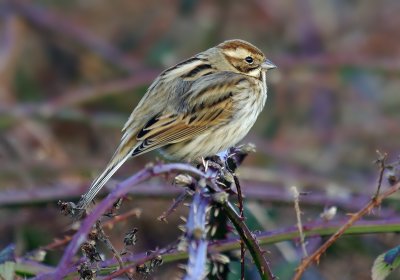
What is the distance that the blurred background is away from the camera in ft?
18.7

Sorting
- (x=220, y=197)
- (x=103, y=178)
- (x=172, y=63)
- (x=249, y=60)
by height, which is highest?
(x=172, y=63)

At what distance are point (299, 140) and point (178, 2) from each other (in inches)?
66.5

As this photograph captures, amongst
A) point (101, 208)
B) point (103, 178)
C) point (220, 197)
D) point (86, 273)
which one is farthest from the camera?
point (103, 178)

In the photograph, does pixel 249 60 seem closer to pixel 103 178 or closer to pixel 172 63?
pixel 103 178

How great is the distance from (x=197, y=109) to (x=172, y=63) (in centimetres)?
311

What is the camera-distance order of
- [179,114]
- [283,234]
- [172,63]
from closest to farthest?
1. [283,234]
2. [179,114]
3. [172,63]

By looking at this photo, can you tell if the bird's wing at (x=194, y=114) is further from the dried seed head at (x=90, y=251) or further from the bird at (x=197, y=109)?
the dried seed head at (x=90, y=251)

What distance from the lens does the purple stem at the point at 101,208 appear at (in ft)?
5.36

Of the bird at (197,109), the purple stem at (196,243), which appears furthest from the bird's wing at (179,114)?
the purple stem at (196,243)

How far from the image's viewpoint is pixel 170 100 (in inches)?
155

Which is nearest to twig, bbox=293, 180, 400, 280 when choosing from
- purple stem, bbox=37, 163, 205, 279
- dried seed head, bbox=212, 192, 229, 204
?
dried seed head, bbox=212, 192, 229, 204

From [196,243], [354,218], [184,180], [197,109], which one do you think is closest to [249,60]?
[197,109]

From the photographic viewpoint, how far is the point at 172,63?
712 cm

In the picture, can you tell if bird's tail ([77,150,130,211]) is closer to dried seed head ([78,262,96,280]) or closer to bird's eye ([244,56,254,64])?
dried seed head ([78,262,96,280])
